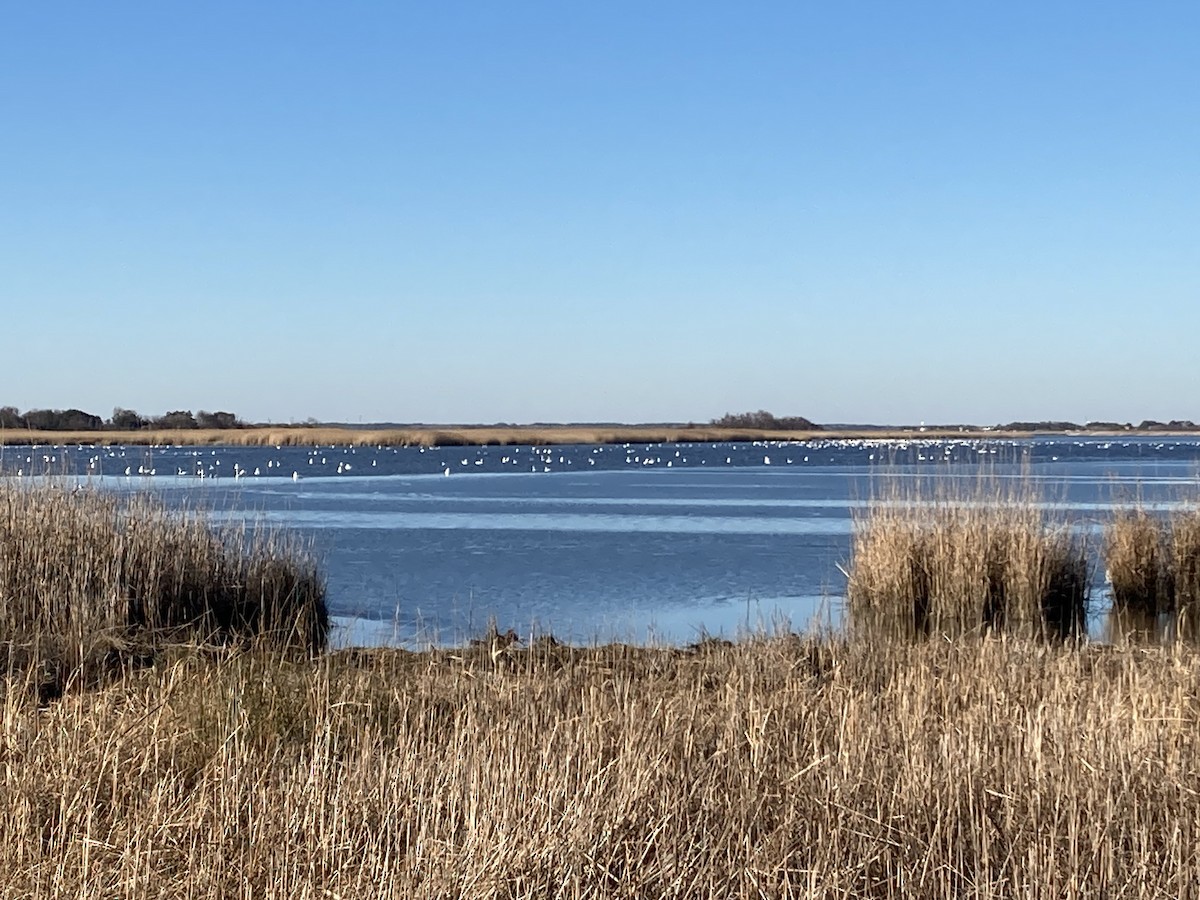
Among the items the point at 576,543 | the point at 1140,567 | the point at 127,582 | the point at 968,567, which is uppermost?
the point at 127,582

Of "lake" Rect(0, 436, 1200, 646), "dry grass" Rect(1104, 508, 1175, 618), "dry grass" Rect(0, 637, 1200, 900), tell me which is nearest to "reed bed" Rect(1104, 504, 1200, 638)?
"dry grass" Rect(1104, 508, 1175, 618)

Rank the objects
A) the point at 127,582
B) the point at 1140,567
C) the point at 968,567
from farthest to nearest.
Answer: the point at 1140,567 → the point at 968,567 → the point at 127,582

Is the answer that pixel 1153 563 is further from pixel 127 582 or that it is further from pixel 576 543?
pixel 127 582

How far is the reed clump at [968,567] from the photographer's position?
44.1 ft

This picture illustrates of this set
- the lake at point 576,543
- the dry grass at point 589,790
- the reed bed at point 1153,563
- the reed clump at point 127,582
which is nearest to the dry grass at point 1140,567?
the reed bed at point 1153,563

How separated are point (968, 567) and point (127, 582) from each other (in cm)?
792

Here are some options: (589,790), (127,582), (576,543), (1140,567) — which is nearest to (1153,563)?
(1140,567)

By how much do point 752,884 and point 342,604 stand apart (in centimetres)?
1024

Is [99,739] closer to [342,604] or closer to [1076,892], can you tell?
[1076,892]

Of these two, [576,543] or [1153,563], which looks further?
[576,543]

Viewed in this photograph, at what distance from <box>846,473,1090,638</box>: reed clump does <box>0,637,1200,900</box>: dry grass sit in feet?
18.7

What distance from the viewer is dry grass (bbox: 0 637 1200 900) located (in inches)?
179

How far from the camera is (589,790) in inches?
198

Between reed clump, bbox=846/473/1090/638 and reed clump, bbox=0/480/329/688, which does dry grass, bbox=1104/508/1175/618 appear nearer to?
reed clump, bbox=846/473/1090/638
